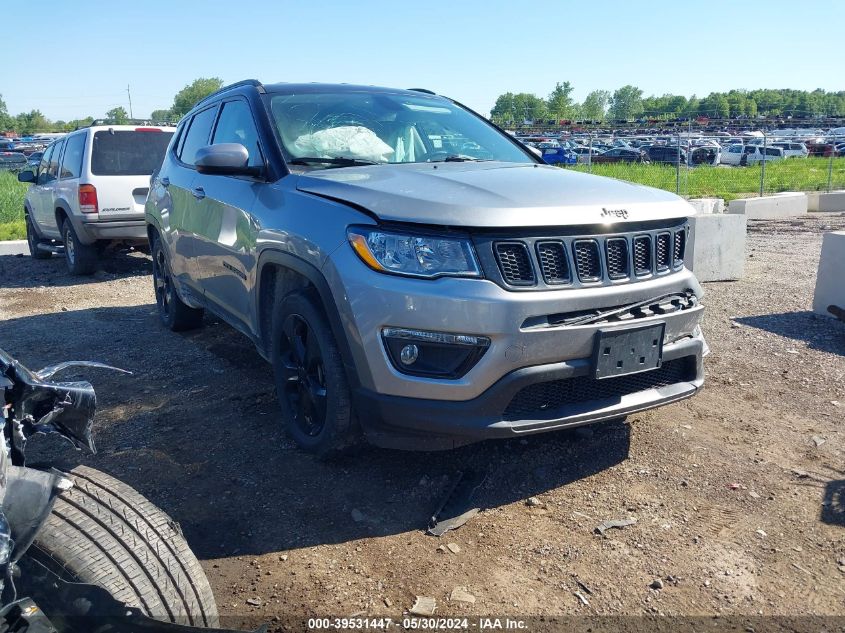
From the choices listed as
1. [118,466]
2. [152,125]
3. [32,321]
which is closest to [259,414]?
[118,466]

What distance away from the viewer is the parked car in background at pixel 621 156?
25.6 m

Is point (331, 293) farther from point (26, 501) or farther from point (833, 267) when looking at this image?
point (833, 267)

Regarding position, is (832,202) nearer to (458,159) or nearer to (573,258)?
(458,159)

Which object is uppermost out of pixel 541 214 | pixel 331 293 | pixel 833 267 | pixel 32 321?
pixel 541 214

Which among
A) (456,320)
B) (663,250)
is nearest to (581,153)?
(663,250)

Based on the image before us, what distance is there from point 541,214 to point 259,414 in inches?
86.2

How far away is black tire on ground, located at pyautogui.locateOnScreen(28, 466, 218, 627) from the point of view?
1668mm

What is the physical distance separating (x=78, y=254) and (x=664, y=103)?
128137 mm

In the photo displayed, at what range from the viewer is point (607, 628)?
243 centimetres

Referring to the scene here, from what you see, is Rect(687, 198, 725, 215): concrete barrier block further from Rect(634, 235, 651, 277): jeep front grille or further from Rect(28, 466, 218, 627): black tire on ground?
Rect(28, 466, 218, 627): black tire on ground

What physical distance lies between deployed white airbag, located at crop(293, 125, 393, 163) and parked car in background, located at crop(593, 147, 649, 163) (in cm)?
2185

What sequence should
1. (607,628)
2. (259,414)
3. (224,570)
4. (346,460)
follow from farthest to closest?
(259,414), (346,460), (224,570), (607,628)

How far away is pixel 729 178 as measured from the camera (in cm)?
2042


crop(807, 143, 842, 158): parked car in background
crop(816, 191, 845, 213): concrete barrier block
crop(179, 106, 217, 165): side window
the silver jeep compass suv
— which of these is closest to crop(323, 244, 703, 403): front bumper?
the silver jeep compass suv
